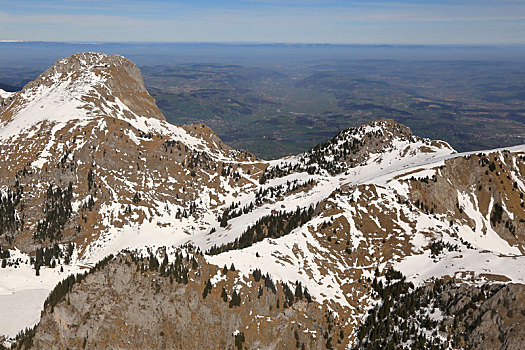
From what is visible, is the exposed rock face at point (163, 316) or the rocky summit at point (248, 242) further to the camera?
the rocky summit at point (248, 242)

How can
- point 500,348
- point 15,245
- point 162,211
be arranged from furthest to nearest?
point 162,211 → point 15,245 → point 500,348

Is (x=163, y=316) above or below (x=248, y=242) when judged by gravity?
above

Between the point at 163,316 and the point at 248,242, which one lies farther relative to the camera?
the point at 248,242

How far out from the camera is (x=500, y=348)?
54.0 metres

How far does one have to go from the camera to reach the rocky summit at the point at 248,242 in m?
59.7

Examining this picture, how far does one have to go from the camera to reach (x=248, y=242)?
348 ft

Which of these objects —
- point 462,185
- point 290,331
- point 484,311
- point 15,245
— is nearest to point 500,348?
point 484,311

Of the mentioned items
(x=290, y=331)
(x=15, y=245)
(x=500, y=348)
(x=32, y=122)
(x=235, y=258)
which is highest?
(x=32, y=122)

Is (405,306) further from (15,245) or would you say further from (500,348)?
(15,245)

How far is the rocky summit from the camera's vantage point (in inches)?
2350

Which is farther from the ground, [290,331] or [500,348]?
[500,348]

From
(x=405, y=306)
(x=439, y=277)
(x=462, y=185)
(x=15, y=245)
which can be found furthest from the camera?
(x=15, y=245)

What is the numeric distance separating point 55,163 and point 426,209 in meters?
149

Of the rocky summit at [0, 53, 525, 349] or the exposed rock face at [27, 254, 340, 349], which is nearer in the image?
the exposed rock face at [27, 254, 340, 349]
